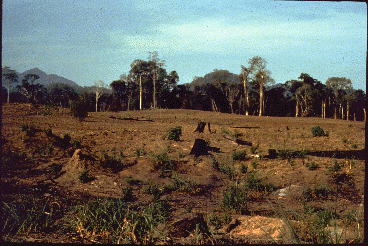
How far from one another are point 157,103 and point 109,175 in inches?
1358

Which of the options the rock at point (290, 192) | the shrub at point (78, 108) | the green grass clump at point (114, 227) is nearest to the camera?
the green grass clump at point (114, 227)

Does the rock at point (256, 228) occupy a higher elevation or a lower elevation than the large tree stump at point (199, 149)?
lower

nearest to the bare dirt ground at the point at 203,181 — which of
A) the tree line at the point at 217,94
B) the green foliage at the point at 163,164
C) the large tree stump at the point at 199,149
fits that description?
the green foliage at the point at 163,164

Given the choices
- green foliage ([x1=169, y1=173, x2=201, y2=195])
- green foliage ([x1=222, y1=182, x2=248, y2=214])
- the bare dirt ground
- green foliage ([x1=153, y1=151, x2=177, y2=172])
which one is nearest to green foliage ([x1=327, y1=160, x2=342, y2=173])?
the bare dirt ground

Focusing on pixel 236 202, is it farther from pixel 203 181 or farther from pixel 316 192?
pixel 203 181

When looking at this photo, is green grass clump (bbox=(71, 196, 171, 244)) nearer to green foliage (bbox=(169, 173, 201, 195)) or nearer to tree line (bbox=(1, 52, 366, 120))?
green foliage (bbox=(169, 173, 201, 195))

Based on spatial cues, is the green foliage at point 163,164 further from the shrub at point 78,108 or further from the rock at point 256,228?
the shrub at point 78,108

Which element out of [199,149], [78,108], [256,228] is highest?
[78,108]

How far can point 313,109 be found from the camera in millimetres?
39531

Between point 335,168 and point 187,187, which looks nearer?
point 187,187

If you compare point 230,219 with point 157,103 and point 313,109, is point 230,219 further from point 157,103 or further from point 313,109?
point 313,109

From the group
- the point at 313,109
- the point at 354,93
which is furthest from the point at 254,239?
the point at 354,93

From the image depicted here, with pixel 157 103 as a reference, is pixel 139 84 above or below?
above

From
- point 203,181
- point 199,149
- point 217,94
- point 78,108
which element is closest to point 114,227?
point 203,181
